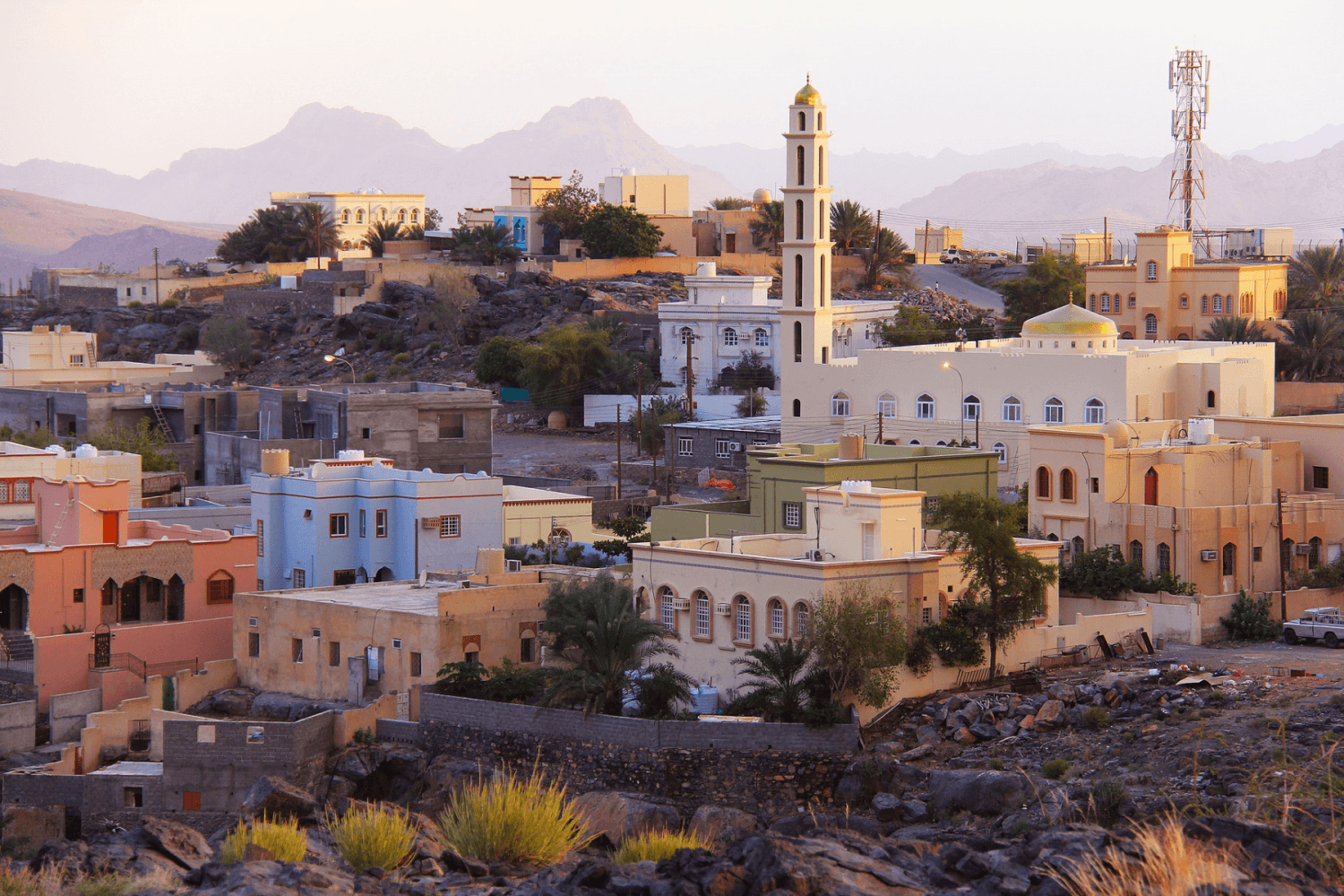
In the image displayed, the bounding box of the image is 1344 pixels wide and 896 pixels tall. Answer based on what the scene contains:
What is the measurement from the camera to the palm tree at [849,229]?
9394 centimetres

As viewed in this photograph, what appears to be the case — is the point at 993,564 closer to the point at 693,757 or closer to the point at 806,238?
the point at 693,757

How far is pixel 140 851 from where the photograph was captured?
86.8ft

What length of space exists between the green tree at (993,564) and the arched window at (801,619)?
3.09 m

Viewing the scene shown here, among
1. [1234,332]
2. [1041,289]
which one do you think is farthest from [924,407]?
[1041,289]

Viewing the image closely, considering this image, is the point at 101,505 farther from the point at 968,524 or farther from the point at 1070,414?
the point at 1070,414

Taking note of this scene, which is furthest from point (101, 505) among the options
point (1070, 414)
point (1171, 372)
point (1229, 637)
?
point (1171, 372)

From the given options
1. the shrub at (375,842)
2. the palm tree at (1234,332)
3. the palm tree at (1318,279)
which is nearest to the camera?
the shrub at (375,842)

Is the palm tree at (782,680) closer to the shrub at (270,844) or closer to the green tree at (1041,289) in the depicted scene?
the shrub at (270,844)

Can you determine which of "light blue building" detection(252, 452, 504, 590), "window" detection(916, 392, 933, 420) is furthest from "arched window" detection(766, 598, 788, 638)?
"window" detection(916, 392, 933, 420)

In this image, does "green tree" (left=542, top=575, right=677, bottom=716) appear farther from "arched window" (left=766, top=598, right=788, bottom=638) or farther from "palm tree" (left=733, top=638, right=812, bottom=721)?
"palm tree" (left=733, top=638, right=812, bottom=721)

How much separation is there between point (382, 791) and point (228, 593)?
32.1 ft

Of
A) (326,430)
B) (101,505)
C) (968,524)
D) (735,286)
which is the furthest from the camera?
(735,286)

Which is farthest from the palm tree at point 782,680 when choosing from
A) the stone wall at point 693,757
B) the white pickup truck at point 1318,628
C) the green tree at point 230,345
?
the green tree at point 230,345

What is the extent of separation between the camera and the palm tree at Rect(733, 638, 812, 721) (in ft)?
102
